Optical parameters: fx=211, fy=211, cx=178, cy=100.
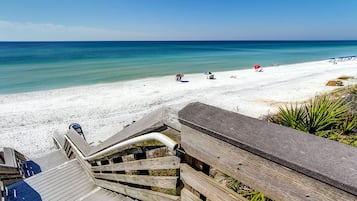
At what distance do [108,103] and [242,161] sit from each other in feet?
45.8

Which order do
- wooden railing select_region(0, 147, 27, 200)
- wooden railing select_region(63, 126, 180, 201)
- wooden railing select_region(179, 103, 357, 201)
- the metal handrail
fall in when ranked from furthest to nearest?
wooden railing select_region(0, 147, 27, 200), wooden railing select_region(63, 126, 180, 201), the metal handrail, wooden railing select_region(179, 103, 357, 201)

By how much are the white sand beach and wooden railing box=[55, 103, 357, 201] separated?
8.29 meters

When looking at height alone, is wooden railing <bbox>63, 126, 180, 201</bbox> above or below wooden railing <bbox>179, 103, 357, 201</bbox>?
below

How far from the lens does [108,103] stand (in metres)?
14.1

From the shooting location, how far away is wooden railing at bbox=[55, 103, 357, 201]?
0.79 metres

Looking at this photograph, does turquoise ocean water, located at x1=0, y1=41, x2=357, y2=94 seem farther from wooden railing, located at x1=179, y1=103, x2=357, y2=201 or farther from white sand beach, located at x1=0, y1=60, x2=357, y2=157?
wooden railing, located at x1=179, y1=103, x2=357, y2=201

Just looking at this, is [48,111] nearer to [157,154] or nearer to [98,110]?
[98,110]

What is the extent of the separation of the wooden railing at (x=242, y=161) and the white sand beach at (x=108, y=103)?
27.2 ft

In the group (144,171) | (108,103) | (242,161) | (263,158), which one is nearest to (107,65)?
(108,103)

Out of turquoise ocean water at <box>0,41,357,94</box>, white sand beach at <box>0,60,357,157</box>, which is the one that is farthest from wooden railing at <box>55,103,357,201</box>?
turquoise ocean water at <box>0,41,357,94</box>

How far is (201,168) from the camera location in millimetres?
1425

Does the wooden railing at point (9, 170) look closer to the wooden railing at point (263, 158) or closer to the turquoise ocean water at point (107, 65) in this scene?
the wooden railing at point (263, 158)

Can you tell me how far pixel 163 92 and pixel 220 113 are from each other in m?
15.5

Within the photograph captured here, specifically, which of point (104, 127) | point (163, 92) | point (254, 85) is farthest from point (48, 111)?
point (254, 85)
